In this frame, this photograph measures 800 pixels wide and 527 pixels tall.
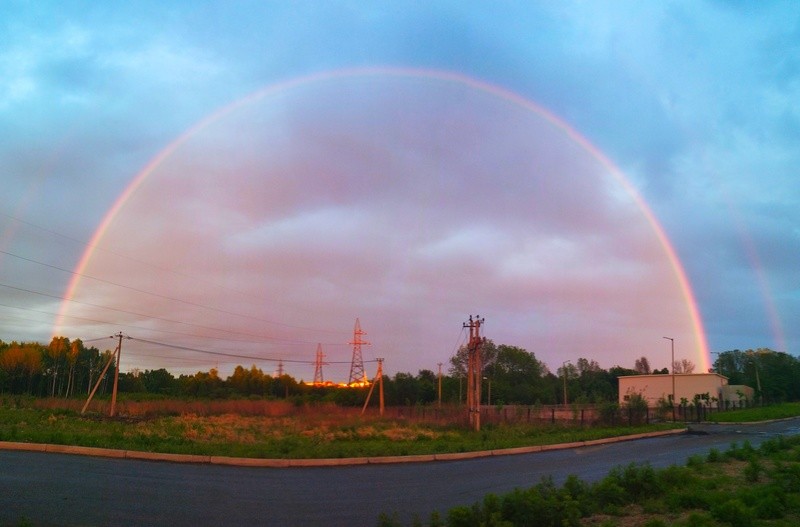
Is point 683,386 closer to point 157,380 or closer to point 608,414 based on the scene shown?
point 608,414

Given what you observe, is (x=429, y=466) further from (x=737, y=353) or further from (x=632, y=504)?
(x=737, y=353)

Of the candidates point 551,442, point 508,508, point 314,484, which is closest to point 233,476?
point 314,484

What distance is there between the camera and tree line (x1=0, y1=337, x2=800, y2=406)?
260ft

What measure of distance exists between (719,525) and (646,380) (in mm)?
82225

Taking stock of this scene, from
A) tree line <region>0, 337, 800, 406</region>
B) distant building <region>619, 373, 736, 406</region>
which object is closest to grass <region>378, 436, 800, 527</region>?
tree line <region>0, 337, 800, 406</region>

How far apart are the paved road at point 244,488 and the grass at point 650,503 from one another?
6.24ft

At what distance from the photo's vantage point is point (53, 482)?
13.5 m

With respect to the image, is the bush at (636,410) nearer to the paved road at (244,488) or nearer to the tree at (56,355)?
the paved road at (244,488)

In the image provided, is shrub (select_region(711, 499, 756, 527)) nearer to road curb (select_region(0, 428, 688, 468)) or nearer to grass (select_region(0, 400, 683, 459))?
road curb (select_region(0, 428, 688, 468))

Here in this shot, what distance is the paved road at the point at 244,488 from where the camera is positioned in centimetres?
1055

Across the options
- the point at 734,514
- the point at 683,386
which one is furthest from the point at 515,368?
the point at 734,514

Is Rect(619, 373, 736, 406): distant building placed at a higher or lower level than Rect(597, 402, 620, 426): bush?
higher

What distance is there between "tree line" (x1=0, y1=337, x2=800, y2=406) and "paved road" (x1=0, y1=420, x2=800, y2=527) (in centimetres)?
4526

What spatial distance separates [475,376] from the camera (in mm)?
37031
